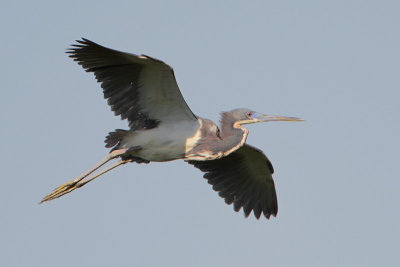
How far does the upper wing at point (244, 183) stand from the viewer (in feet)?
41.8

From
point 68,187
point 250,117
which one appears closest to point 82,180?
point 68,187

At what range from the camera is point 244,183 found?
42.3ft

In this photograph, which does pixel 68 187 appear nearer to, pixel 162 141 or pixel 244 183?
pixel 162 141

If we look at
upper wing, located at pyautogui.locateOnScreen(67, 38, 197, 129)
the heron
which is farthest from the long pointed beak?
upper wing, located at pyautogui.locateOnScreen(67, 38, 197, 129)

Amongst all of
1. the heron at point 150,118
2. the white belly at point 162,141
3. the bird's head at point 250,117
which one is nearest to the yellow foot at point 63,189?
the heron at point 150,118

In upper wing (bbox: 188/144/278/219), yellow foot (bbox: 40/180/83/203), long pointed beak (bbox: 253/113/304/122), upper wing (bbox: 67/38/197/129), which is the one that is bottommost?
upper wing (bbox: 188/144/278/219)

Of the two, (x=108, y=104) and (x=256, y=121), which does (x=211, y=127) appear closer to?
(x=256, y=121)

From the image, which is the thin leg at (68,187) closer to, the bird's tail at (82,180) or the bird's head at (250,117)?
the bird's tail at (82,180)

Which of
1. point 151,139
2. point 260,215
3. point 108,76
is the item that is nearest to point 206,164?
point 260,215

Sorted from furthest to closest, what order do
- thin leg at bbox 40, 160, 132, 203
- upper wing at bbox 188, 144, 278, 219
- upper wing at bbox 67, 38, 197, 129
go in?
upper wing at bbox 188, 144, 278, 219, thin leg at bbox 40, 160, 132, 203, upper wing at bbox 67, 38, 197, 129

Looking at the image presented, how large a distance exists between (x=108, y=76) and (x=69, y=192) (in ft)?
7.13

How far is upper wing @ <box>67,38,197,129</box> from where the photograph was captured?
396 inches

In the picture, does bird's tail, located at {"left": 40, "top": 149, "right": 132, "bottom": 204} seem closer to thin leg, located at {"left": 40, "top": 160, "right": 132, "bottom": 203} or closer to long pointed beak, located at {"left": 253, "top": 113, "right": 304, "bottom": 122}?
thin leg, located at {"left": 40, "top": 160, "right": 132, "bottom": 203}

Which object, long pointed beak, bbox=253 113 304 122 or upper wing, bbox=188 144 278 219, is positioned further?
upper wing, bbox=188 144 278 219
